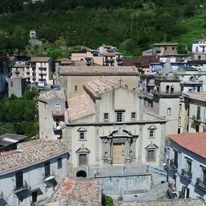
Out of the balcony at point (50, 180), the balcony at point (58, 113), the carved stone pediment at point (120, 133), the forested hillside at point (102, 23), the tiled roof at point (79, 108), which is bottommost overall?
the balcony at point (50, 180)

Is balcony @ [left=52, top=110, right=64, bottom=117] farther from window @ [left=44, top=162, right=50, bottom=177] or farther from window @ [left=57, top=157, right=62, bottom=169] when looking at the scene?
window @ [left=44, top=162, right=50, bottom=177]

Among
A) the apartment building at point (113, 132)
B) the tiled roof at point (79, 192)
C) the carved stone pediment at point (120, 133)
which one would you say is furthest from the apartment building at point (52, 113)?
the tiled roof at point (79, 192)

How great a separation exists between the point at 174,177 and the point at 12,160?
15967mm

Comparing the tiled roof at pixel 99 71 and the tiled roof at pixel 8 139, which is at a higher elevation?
the tiled roof at pixel 99 71

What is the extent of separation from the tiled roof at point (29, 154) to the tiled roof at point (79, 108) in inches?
153

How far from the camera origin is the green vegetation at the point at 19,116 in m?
66.1

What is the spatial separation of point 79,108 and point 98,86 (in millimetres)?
3803

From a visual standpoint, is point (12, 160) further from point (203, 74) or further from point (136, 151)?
point (203, 74)

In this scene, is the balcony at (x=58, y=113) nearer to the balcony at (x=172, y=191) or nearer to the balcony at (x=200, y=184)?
the balcony at (x=172, y=191)

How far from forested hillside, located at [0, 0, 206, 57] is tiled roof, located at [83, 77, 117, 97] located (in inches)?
2611

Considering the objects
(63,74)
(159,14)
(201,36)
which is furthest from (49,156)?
(159,14)

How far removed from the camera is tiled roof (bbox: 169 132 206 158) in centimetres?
3153

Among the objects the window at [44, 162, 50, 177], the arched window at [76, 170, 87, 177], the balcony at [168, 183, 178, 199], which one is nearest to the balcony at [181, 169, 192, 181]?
the balcony at [168, 183, 178, 199]

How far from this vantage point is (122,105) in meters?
41.8
